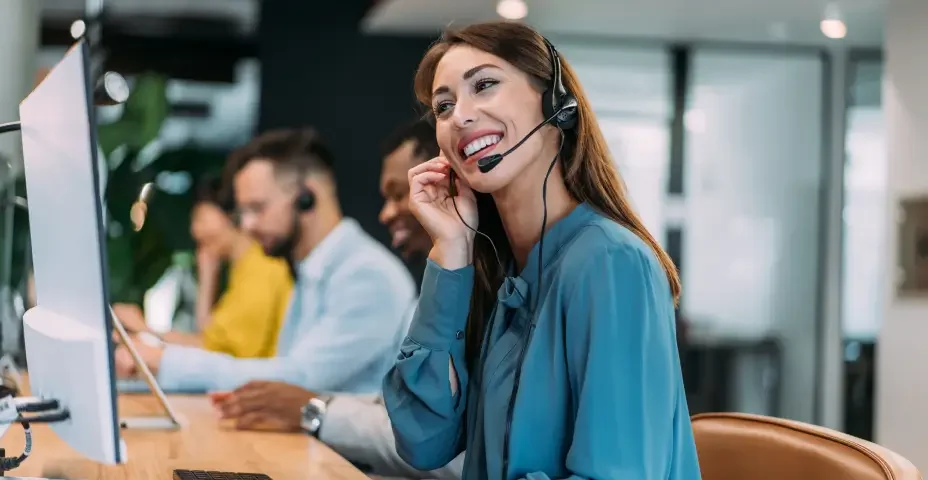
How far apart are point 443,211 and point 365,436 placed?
0.66 m

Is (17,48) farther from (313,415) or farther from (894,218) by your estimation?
(894,218)

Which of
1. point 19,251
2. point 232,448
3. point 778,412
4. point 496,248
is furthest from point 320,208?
point 778,412

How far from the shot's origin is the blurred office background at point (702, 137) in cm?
636

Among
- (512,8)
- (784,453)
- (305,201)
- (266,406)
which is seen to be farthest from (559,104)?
(512,8)

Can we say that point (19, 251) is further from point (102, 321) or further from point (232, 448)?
point (102, 321)

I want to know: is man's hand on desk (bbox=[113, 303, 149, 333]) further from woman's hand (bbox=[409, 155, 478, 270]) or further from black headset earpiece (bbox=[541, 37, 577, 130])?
black headset earpiece (bbox=[541, 37, 577, 130])

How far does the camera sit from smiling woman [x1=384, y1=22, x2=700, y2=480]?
1351 millimetres

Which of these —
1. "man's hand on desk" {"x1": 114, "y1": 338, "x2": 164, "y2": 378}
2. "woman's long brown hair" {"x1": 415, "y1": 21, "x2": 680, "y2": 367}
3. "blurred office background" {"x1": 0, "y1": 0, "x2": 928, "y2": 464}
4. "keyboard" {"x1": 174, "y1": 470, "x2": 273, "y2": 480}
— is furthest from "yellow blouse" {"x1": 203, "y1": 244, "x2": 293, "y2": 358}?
"woman's long brown hair" {"x1": 415, "y1": 21, "x2": 680, "y2": 367}

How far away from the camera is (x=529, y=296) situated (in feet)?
A: 5.18

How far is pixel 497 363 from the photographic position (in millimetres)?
1560

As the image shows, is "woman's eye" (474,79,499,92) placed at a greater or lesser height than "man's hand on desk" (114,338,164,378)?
greater

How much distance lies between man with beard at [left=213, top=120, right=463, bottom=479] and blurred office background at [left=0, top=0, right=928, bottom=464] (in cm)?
348

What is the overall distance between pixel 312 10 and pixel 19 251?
9.38ft

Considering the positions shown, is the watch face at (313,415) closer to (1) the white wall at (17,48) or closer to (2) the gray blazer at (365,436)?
(2) the gray blazer at (365,436)
